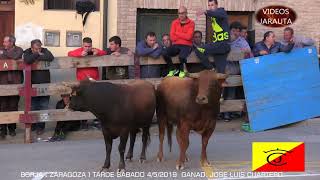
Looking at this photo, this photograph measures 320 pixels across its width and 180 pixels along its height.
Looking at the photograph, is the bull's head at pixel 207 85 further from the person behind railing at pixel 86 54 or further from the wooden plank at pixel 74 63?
the person behind railing at pixel 86 54

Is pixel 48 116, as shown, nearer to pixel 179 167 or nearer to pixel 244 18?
pixel 179 167

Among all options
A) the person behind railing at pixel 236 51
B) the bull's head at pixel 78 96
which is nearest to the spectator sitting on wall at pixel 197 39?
the person behind railing at pixel 236 51

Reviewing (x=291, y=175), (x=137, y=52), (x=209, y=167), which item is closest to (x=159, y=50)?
(x=137, y=52)

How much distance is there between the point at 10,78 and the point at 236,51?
165 inches

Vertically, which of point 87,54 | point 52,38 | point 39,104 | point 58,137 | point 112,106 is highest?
point 52,38

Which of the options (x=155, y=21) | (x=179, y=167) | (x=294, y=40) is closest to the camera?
(x=179, y=167)

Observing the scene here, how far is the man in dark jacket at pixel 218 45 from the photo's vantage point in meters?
10.5

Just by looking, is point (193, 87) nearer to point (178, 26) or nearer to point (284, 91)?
point (178, 26)

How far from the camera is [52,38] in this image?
12.4 meters

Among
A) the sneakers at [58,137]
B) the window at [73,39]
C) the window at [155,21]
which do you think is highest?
the window at [155,21]

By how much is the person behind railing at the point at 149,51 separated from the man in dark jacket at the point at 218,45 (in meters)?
0.74

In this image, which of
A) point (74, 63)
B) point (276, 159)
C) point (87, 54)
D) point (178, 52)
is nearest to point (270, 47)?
point (178, 52)

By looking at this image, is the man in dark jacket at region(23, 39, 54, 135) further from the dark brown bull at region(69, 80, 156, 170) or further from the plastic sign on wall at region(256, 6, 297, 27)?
the plastic sign on wall at region(256, 6, 297, 27)

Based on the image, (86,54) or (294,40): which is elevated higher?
(294,40)
